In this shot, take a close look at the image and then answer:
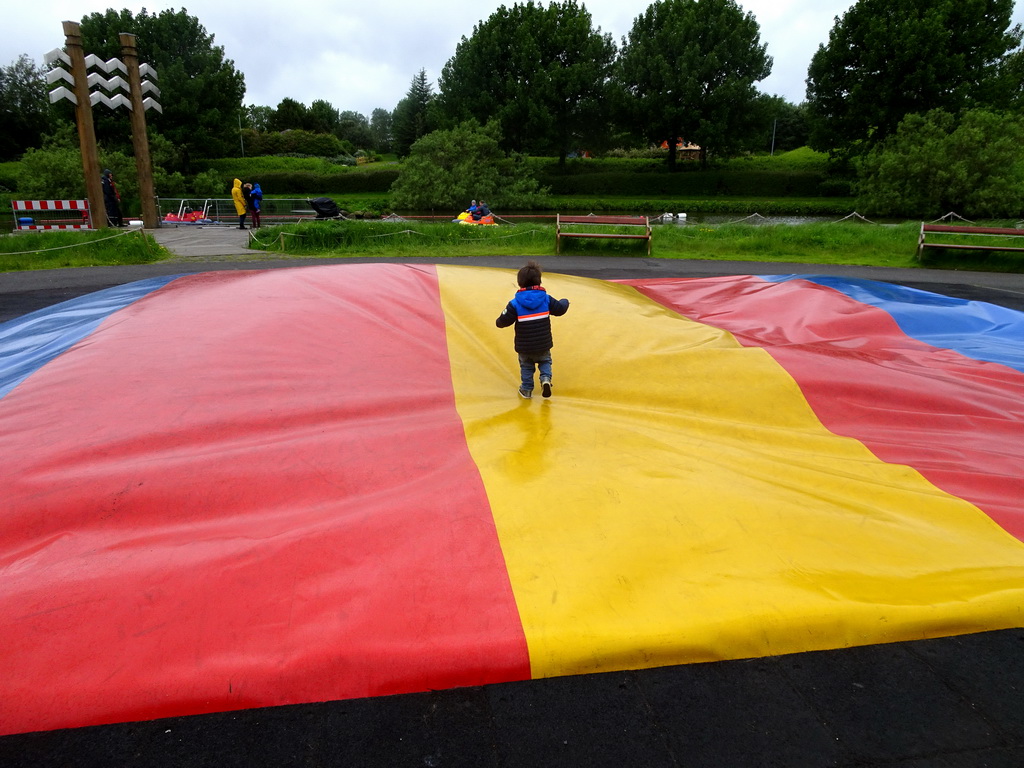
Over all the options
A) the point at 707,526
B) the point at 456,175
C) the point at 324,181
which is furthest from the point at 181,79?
the point at 707,526

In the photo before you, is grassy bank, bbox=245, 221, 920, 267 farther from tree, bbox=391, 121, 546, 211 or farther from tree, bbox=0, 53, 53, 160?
tree, bbox=0, 53, 53, 160

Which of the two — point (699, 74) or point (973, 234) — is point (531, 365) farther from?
point (699, 74)

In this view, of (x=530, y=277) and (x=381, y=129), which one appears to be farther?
(x=381, y=129)

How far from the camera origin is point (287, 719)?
87.6 inches

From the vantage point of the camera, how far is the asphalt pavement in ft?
6.93

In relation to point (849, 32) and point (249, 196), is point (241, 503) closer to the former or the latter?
point (249, 196)

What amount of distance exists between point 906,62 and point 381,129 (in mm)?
62406

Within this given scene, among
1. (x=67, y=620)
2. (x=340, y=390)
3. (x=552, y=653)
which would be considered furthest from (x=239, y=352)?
(x=552, y=653)

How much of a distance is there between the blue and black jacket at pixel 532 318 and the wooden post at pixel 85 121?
16.0 m

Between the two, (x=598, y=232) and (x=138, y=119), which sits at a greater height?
(x=138, y=119)

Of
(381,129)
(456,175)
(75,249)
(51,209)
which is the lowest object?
(75,249)

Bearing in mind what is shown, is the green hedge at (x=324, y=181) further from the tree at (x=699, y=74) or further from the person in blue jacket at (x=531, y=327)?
the person in blue jacket at (x=531, y=327)

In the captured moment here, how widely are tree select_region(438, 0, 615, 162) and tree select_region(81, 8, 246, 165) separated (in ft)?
42.4

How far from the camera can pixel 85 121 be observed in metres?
16.0
